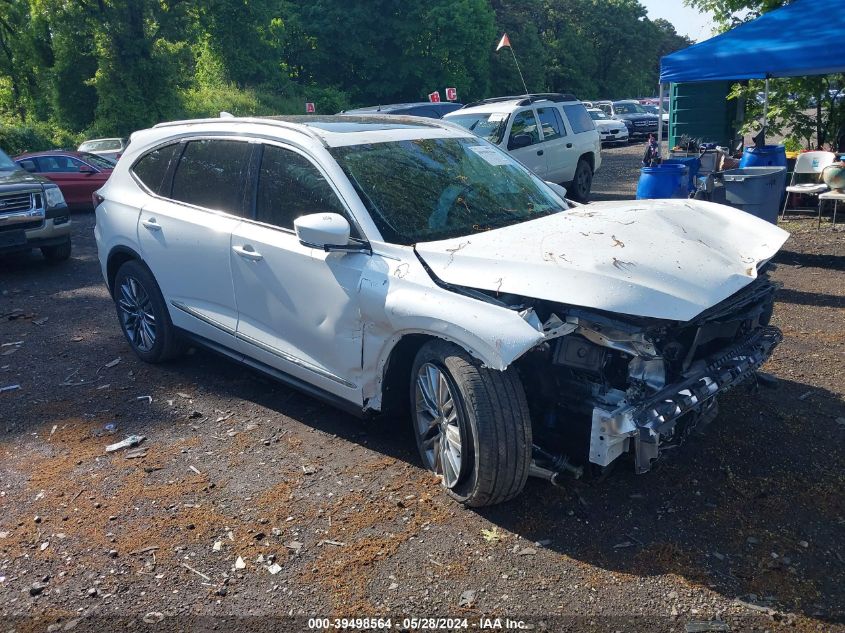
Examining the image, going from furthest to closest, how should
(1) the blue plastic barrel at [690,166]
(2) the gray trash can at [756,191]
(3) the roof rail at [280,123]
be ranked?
(1) the blue plastic barrel at [690,166], (2) the gray trash can at [756,191], (3) the roof rail at [280,123]

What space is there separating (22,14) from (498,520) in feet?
129

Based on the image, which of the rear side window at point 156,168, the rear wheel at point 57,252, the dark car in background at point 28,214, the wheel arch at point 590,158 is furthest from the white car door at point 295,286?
the wheel arch at point 590,158

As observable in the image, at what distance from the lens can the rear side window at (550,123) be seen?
12.8 meters

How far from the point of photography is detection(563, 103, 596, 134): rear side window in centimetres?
1341

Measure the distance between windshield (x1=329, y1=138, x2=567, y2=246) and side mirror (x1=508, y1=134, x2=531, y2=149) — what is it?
24.0ft

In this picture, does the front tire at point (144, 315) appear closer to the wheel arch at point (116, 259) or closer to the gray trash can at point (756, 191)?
the wheel arch at point (116, 259)

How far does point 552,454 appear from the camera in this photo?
11.8ft

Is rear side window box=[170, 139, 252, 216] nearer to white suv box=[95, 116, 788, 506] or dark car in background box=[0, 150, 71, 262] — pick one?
white suv box=[95, 116, 788, 506]

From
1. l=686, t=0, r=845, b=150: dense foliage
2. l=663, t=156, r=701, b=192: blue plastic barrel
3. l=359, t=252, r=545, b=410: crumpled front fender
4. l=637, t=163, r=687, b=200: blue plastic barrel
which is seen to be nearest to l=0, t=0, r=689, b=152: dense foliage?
l=686, t=0, r=845, b=150: dense foliage

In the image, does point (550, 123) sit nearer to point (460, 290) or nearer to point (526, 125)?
point (526, 125)

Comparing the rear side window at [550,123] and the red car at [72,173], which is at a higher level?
the rear side window at [550,123]

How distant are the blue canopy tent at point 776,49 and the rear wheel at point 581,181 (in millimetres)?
2955

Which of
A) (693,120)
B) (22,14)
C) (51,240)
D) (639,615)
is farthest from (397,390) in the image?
(22,14)

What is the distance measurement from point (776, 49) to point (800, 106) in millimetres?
3744
